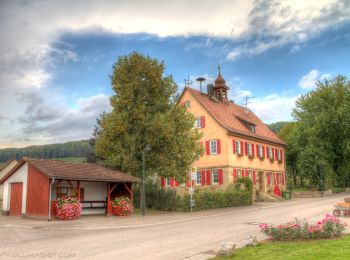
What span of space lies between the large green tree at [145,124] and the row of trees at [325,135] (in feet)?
87.3

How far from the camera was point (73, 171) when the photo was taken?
83.4 ft

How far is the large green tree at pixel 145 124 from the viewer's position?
29719 millimetres

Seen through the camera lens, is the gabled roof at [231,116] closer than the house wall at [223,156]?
No

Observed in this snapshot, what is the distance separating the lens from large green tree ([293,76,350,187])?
52.7 m

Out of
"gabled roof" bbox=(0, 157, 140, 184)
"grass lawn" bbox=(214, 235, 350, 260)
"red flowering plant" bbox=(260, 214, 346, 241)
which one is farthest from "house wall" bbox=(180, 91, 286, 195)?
"grass lawn" bbox=(214, 235, 350, 260)

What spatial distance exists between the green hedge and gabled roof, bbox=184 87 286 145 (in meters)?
8.38

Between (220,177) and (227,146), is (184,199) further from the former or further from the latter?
(227,146)

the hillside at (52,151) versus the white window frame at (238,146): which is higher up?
the hillside at (52,151)

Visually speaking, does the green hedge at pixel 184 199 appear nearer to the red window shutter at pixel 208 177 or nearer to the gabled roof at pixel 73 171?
the gabled roof at pixel 73 171

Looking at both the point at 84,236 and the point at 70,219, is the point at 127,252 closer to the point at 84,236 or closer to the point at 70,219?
the point at 84,236

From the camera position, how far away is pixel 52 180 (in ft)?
74.9

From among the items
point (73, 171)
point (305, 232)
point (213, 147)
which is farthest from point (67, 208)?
point (213, 147)

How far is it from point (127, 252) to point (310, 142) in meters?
47.8

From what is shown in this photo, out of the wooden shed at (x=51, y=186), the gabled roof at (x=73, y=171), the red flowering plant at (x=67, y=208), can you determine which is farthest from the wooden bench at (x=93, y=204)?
the red flowering plant at (x=67, y=208)
